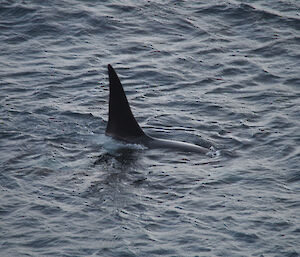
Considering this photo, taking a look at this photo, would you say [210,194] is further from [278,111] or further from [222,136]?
[278,111]

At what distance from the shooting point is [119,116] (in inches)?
571

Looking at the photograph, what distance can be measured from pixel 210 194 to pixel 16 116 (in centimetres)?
544

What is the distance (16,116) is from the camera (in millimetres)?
15977

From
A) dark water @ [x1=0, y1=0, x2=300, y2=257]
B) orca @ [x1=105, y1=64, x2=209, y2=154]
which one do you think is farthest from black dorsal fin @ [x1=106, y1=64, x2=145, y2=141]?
dark water @ [x1=0, y1=0, x2=300, y2=257]

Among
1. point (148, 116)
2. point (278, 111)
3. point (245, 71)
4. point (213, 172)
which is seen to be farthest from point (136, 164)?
point (245, 71)

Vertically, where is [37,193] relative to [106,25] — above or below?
below

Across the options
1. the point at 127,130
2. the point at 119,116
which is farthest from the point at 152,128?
the point at 119,116

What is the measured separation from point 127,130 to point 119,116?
0.38 metres

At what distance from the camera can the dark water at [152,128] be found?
1138 centimetres

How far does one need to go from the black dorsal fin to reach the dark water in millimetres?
278

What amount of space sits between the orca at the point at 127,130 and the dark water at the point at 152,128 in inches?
8.9

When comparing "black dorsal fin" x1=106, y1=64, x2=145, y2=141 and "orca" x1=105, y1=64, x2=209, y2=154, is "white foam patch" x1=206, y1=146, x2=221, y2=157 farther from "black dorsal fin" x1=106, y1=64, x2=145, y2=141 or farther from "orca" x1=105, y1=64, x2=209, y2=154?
"black dorsal fin" x1=106, y1=64, x2=145, y2=141

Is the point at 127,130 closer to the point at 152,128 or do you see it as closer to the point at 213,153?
the point at 152,128

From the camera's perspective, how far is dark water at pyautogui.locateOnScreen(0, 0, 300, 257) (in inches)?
448
